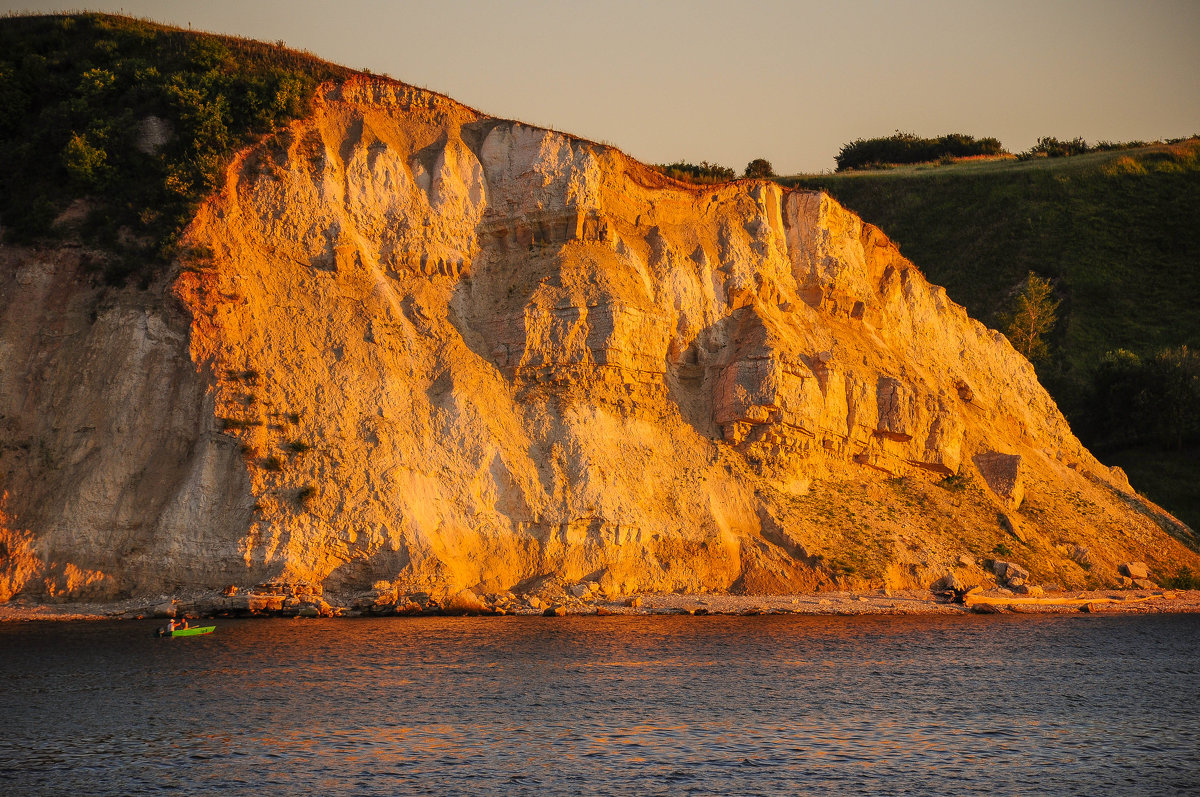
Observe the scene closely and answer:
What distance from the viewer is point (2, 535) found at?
3142cm

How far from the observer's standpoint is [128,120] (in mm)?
37812

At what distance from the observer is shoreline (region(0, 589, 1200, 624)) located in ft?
99.2

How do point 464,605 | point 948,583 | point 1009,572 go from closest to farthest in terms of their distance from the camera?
1. point 464,605
2. point 948,583
3. point 1009,572

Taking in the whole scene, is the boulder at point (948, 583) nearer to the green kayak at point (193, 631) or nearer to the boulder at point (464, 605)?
the boulder at point (464, 605)

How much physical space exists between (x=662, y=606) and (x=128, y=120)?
24486 millimetres

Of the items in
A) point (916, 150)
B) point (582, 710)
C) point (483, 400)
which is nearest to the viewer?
point (582, 710)

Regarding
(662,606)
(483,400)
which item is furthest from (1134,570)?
(483,400)

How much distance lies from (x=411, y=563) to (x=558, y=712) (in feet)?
37.2

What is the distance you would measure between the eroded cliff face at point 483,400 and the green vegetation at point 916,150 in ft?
239

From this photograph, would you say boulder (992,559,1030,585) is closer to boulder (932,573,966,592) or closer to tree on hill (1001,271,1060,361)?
boulder (932,573,966,592)

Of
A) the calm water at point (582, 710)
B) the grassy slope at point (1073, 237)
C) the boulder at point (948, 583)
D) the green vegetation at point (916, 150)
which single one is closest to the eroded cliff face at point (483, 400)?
the boulder at point (948, 583)

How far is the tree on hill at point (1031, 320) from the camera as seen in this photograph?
71312mm

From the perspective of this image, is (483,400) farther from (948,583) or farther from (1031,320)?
(1031,320)

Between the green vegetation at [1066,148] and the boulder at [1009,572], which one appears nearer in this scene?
the boulder at [1009,572]
